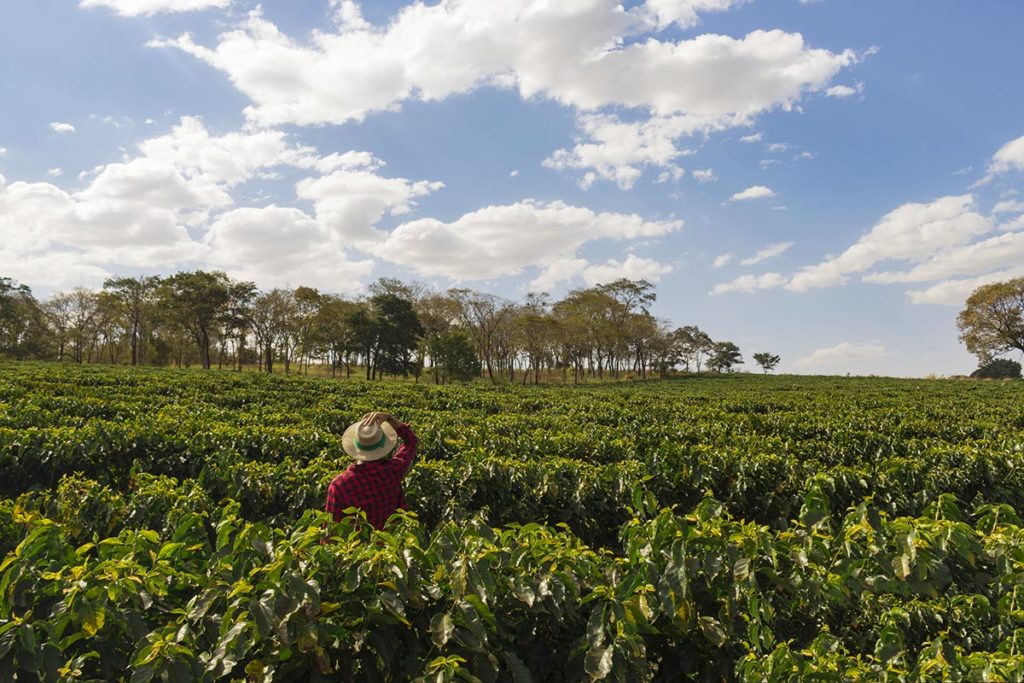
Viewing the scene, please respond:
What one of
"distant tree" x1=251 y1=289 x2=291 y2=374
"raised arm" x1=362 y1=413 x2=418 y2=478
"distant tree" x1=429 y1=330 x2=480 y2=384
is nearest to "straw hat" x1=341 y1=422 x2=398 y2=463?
"raised arm" x1=362 y1=413 x2=418 y2=478

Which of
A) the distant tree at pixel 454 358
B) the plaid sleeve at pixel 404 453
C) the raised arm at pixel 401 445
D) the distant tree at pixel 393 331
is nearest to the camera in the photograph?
the raised arm at pixel 401 445

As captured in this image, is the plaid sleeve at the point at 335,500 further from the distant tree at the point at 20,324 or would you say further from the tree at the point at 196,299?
the distant tree at the point at 20,324

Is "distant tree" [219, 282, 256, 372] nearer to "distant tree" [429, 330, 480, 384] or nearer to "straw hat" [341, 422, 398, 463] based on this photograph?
"distant tree" [429, 330, 480, 384]

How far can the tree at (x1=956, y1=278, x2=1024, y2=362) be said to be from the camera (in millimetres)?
56031

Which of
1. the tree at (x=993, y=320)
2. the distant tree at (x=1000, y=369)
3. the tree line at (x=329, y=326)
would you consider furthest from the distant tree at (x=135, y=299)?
the distant tree at (x=1000, y=369)

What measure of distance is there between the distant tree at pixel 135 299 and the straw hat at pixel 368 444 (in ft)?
225

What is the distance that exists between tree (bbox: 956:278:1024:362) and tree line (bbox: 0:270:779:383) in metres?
33.7

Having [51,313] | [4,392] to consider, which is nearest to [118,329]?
[51,313]

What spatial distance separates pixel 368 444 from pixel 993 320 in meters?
73.7

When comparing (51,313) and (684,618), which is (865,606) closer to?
(684,618)

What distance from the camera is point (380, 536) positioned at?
260 cm

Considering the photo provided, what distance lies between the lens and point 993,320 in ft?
188

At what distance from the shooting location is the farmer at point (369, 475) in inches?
193

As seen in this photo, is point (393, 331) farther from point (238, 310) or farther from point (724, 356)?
point (724, 356)
